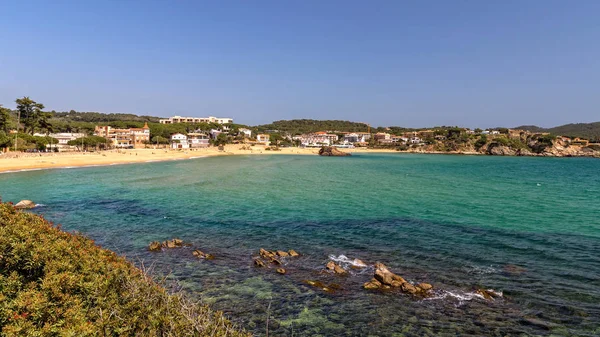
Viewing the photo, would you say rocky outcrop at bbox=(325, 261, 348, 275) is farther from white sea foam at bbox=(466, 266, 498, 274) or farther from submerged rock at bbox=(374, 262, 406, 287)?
white sea foam at bbox=(466, 266, 498, 274)

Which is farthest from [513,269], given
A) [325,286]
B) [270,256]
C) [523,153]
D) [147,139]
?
[523,153]

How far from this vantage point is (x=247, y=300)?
13969 millimetres

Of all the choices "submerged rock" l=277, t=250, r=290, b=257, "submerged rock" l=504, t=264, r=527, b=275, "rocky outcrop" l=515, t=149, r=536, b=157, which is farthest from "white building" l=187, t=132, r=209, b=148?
"rocky outcrop" l=515, t=149, r=536, b=157

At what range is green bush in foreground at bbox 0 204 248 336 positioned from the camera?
21.8 ft

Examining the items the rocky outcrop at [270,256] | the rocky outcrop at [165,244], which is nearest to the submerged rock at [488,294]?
the rocky outcrop at [270,256]

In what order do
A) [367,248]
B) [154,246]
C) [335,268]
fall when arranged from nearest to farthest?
[335,268]
[154,246]
[367,248]

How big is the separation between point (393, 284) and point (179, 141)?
485 ft

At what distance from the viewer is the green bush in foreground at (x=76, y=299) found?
6.64 metres

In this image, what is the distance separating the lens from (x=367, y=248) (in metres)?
20.9

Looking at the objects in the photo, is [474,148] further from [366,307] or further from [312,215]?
[366,307]

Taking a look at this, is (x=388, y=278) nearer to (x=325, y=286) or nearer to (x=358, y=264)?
(x=358, y=264)

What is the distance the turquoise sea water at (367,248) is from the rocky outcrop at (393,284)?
480mm

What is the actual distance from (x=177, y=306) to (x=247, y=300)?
6.07m

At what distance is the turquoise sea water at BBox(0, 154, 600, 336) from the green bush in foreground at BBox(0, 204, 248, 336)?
482 centimetres
